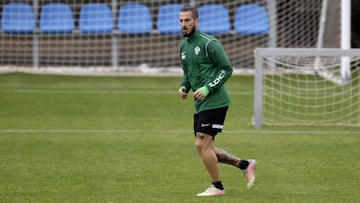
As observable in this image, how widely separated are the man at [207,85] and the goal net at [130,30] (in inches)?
473

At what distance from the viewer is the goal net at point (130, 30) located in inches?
842

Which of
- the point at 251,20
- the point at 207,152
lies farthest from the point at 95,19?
the point at 207,152

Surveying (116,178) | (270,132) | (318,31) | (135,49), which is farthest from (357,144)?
(135,49)

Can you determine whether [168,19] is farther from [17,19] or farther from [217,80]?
[217,80]

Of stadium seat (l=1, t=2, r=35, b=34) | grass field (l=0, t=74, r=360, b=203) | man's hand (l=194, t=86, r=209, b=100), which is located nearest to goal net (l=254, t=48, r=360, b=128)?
grass field (l=0, t=74, r=360, b=203)

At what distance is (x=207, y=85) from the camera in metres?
8.84

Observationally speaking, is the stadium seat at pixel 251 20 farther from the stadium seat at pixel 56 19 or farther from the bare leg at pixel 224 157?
the bare leg at pixel 224 157

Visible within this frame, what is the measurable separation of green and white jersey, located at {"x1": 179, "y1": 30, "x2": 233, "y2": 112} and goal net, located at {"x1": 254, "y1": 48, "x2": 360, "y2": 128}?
4.66 meters

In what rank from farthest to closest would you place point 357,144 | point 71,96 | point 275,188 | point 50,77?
point 50,77
point 71,96
point 357,144
point 275,188

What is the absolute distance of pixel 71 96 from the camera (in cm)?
1788

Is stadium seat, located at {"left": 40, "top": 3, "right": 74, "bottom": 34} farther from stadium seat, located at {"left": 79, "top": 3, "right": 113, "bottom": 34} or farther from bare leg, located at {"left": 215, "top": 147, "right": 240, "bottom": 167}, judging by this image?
bare leg, located at {"left": 215, "top": 147, "right": 240, "bottom": 167}

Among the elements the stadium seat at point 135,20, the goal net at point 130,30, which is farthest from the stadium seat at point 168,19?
the stadium seat at point 135,20

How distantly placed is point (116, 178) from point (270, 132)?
4.48m

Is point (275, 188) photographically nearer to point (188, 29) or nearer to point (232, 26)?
point (188, 29)
